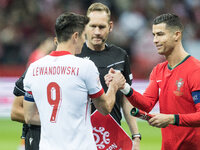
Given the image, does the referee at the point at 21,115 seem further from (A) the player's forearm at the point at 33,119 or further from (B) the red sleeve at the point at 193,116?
(B) the red sleeve at the point at 193,116

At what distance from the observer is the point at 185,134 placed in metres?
5.14

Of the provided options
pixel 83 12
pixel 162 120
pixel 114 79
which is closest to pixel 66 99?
pixel 114 79

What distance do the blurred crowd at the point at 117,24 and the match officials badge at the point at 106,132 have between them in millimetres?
8429

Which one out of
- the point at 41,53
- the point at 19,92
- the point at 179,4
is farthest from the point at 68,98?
A: the point at 179,4

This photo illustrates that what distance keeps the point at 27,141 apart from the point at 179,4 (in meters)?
11.6

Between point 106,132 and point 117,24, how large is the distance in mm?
10186

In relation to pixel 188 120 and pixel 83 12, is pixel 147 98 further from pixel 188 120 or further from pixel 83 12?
pixel 83 12

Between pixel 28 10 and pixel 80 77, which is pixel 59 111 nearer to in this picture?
pixel 80 77

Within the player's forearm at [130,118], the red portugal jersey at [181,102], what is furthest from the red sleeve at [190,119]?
the player's forearm at [130,118]

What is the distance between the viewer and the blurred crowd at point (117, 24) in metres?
14.7

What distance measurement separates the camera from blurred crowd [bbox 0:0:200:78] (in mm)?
14672

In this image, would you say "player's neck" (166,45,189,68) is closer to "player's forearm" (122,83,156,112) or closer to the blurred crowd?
"player's forearm" (122,83,156,112)

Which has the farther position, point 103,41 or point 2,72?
point 2,72

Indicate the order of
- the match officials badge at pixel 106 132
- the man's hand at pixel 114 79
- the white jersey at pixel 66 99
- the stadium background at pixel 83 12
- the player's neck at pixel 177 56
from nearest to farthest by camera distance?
the white jersey at pixel 66 99 < the man's hand at pixel 114 79 < the player's neck at pixel 177 56 < the match officials badge at pixel 106 132 < the stadium background at pixel 83 12
